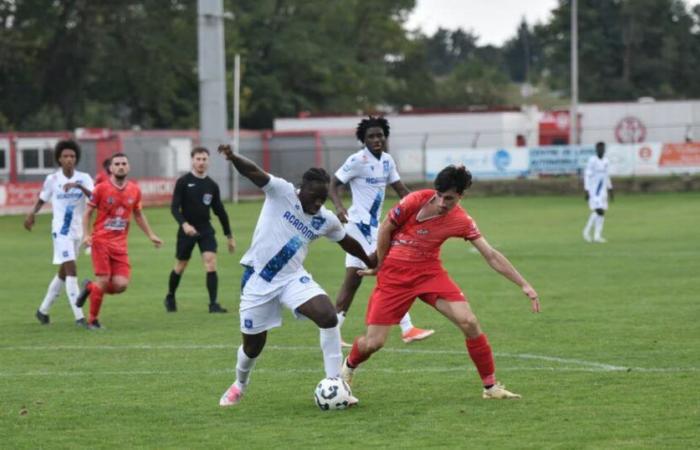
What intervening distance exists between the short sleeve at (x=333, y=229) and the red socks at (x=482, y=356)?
4.24ft

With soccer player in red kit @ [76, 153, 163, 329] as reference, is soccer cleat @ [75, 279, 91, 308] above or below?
below

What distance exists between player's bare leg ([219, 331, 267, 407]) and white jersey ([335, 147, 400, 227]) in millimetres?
4320

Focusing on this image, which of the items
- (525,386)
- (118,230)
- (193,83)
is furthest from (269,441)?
(193,83)

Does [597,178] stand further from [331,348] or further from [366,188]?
[331,348]

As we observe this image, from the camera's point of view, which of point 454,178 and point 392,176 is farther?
point 392,176

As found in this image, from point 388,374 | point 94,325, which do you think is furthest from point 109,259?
point 388,374

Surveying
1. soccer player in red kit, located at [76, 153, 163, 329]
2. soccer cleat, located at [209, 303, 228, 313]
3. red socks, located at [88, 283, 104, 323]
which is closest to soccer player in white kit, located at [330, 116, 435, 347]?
soccer player in red kit, located at [76, 153, 163, 329]

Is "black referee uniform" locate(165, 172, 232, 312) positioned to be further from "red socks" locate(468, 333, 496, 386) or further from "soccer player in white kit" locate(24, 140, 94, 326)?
"red socks" locate(468, 333, 496, 386)

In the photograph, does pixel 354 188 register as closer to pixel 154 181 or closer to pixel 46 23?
pixel 154 181

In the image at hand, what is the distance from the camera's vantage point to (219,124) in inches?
1816

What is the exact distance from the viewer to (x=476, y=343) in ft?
36.0

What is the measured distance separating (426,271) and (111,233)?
6916mm

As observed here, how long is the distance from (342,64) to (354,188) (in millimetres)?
87611

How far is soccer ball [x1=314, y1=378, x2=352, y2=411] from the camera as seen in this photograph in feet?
35.2
